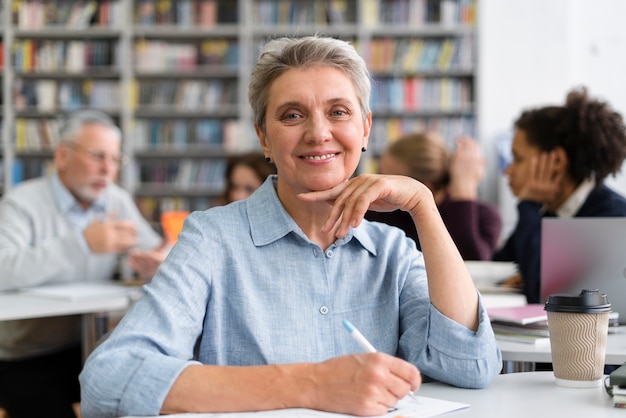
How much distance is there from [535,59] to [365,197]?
5095mm

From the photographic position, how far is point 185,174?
250 inches

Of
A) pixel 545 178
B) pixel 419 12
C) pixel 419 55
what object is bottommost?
pixel 545 178

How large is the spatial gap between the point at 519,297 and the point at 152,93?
446 cm

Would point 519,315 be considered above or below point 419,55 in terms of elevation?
below

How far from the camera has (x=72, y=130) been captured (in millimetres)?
3604

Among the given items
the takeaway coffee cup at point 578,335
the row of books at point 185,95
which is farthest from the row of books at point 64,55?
the takeaway coffee cup at point 578,335

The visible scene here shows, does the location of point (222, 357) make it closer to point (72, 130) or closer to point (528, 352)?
point (528, 352)

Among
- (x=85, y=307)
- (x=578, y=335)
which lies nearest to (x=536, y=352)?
(x=578, y=335)

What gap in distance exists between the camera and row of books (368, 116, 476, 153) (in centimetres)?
615

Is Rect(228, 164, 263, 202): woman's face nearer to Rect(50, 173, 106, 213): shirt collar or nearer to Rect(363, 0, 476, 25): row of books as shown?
Rect(50, 173, 106, 213): shirt collar

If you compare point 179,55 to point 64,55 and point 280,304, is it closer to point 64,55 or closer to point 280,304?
point 64,55

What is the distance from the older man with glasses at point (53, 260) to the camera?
8.96ft

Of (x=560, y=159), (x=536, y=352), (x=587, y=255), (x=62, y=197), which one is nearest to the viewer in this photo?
(x=536, y=352)

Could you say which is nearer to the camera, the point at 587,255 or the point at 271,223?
the point at 271,223
